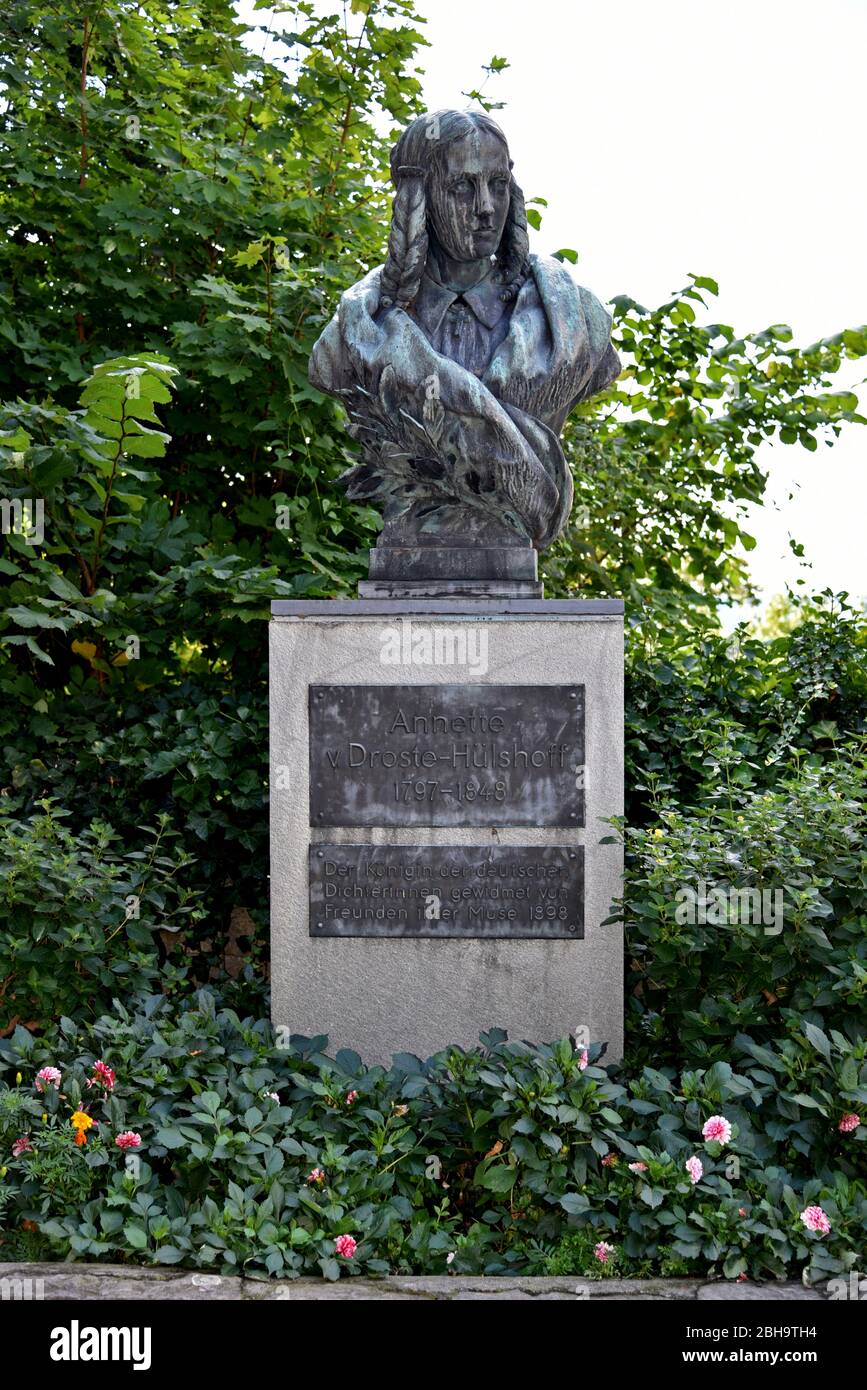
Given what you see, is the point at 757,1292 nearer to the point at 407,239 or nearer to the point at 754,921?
the point at 754,921

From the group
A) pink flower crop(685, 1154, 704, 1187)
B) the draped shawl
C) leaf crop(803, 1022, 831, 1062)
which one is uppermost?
the draped shawl

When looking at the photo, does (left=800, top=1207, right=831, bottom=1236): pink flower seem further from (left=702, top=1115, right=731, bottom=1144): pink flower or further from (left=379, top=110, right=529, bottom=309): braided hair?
(left=379, top=110, right=529, bottom=309): braided hair

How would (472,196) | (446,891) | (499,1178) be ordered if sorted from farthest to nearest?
1. (472,196)
2. (446,891)
3. (499,1178)

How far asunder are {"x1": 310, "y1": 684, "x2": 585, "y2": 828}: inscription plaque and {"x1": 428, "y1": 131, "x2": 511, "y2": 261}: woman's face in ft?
5.31

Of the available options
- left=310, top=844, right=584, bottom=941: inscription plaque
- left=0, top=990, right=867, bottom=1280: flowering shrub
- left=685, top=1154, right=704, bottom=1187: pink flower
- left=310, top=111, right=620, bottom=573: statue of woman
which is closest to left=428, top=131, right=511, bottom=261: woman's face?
left=310, top=111, right=620, bottom=573: statue of woman

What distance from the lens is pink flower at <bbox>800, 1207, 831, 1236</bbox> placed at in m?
3.56

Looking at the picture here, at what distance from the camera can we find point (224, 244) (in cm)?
741

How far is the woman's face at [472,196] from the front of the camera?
477 centimetres

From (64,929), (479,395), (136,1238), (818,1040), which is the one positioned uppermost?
(479,395)

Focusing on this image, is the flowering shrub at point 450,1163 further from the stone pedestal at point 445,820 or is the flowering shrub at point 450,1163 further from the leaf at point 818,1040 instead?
the stone pedestal at point 445,820

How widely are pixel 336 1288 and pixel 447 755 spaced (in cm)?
180

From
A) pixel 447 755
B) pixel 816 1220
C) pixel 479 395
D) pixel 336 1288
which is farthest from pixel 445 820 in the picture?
pixel 816 1220

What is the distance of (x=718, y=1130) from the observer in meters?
3.82

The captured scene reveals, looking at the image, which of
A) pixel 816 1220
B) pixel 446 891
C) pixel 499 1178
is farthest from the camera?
pixel 446 891
